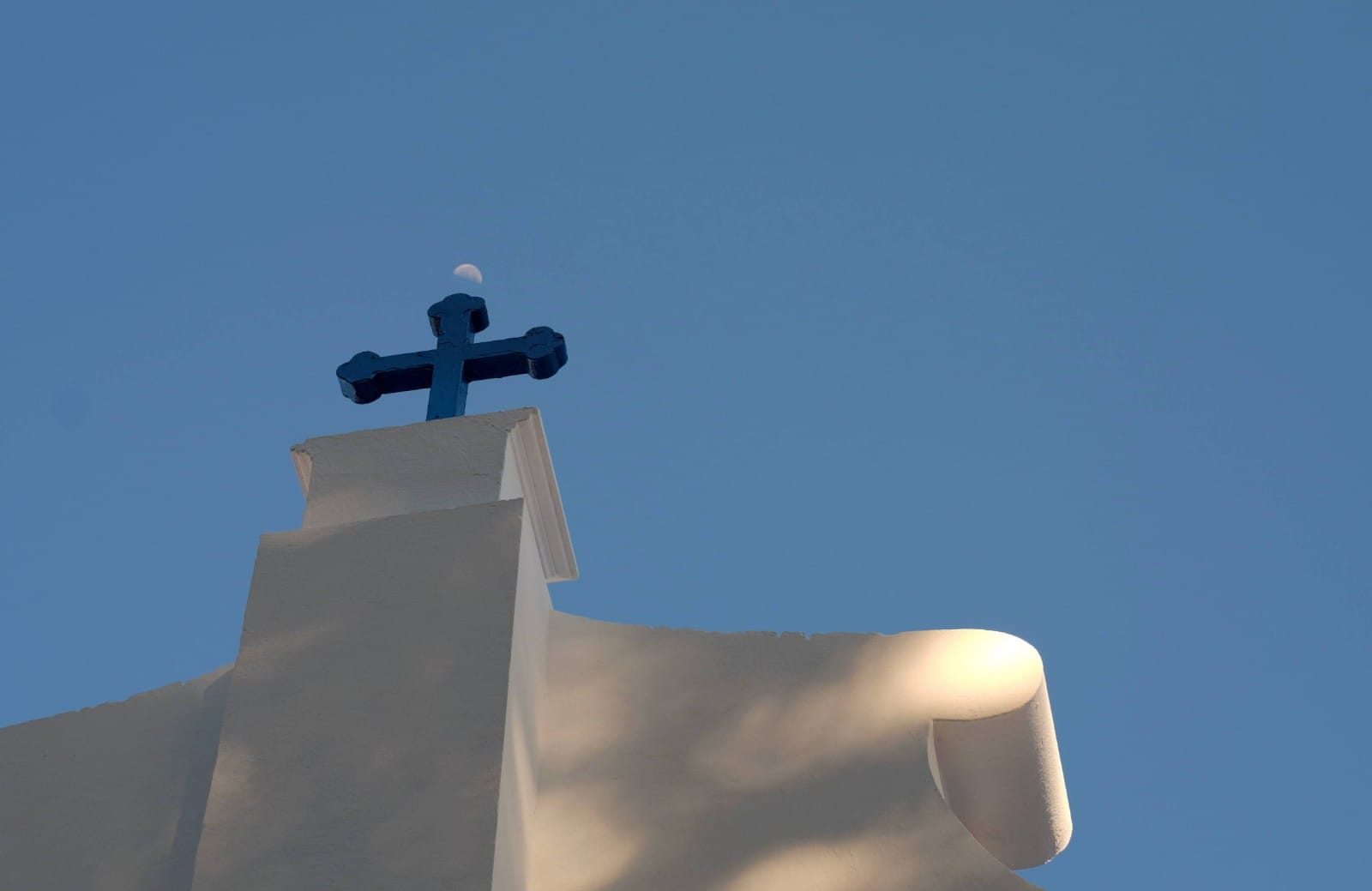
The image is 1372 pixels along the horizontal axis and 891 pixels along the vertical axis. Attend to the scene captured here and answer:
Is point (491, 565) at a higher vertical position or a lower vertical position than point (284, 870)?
higher

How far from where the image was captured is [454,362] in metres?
5.29

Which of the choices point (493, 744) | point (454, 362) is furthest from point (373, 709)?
point (454, 362)

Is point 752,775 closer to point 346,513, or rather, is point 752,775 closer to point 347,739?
point 347,739

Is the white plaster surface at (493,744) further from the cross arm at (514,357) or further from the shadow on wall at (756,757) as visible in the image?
the cross arm at (514,357)

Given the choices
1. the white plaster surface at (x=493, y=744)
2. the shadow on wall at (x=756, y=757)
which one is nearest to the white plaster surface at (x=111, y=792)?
the white plaster surface at (x=493, y=744)

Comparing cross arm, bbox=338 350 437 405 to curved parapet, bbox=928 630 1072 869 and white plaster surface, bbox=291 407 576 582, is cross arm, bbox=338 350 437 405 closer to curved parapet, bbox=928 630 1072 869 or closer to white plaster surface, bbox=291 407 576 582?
white plaster surface, bbox=291 407 576 582

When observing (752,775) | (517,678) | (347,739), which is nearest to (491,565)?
(517,678)

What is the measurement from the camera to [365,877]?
360 centimetres

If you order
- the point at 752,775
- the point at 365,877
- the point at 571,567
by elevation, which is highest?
the point at 571,567

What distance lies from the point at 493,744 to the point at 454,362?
182 cm

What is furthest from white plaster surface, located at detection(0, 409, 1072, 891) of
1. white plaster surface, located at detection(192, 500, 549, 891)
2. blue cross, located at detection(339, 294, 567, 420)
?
blue cross, located at detection(339, 294, 567, 420)

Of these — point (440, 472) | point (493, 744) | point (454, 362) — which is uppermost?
point (454, 362)

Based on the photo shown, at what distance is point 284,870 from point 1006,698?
194 centimetres

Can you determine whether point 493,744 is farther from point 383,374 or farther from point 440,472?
point 383,374
